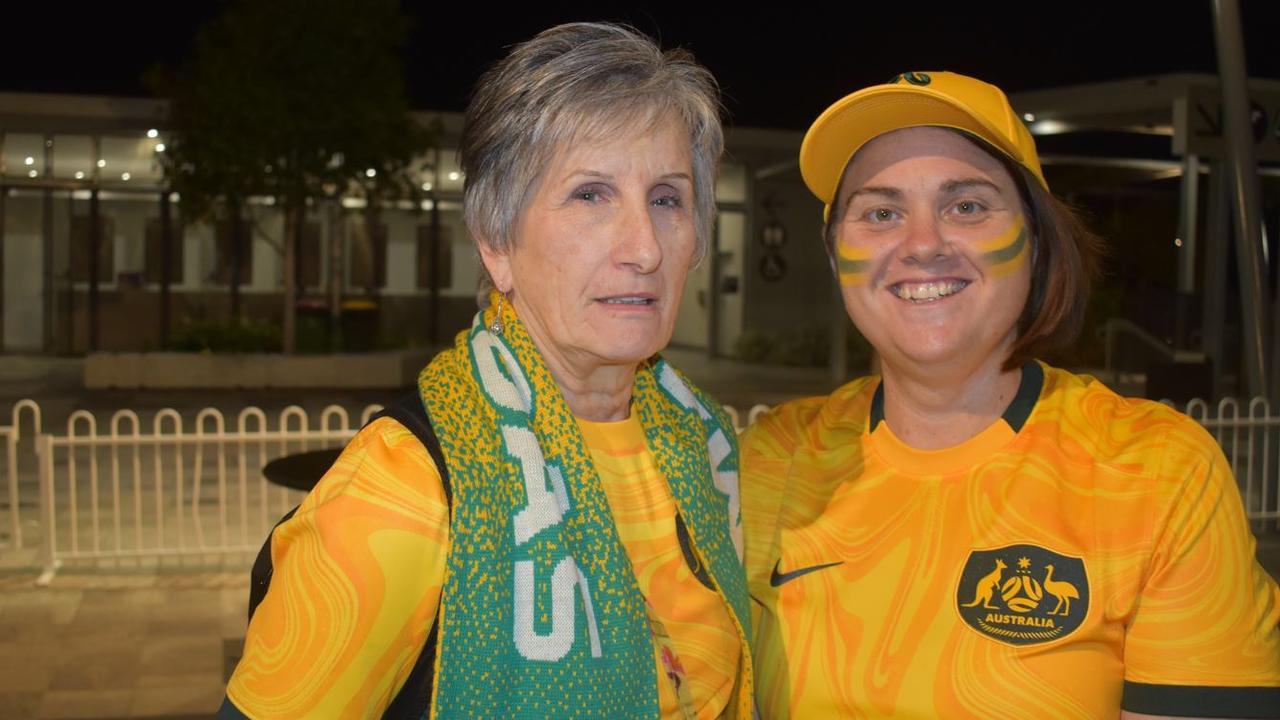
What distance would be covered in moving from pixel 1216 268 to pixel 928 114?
1603cm

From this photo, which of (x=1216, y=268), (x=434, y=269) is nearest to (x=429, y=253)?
(x=434, y=269)

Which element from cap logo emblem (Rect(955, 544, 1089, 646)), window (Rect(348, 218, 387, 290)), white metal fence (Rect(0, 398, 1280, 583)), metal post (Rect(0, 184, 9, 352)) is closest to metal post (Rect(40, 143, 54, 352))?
metal post (Rect(0, 184, 9, 352))

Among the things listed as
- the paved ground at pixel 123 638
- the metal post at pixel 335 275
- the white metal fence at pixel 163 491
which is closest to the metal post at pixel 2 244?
the metal post at pixel 335 275

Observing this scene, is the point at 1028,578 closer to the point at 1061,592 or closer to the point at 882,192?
the point at 1061,592

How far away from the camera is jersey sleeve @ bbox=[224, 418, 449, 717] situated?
164 cm

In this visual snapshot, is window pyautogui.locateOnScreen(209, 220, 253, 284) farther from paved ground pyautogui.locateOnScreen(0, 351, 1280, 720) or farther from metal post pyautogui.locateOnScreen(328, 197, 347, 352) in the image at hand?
paved ground pyautogui.locateOnScreen(0, 351, 1280, 720)

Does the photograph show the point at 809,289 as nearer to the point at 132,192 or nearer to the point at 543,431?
the point at 132,192

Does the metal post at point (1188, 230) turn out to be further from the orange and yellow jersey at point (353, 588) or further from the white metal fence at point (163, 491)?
the orange and yellow jersey at point (353, 588)

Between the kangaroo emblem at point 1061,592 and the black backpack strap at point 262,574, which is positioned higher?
the black backpack strap at point 262,574

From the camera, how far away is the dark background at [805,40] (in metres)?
28.1

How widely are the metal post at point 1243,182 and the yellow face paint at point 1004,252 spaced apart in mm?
9998

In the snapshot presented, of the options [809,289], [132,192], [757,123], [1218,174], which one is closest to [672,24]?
[757,123]

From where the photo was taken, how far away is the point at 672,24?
109 ft

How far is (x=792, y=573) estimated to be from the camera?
2246 millimetres
